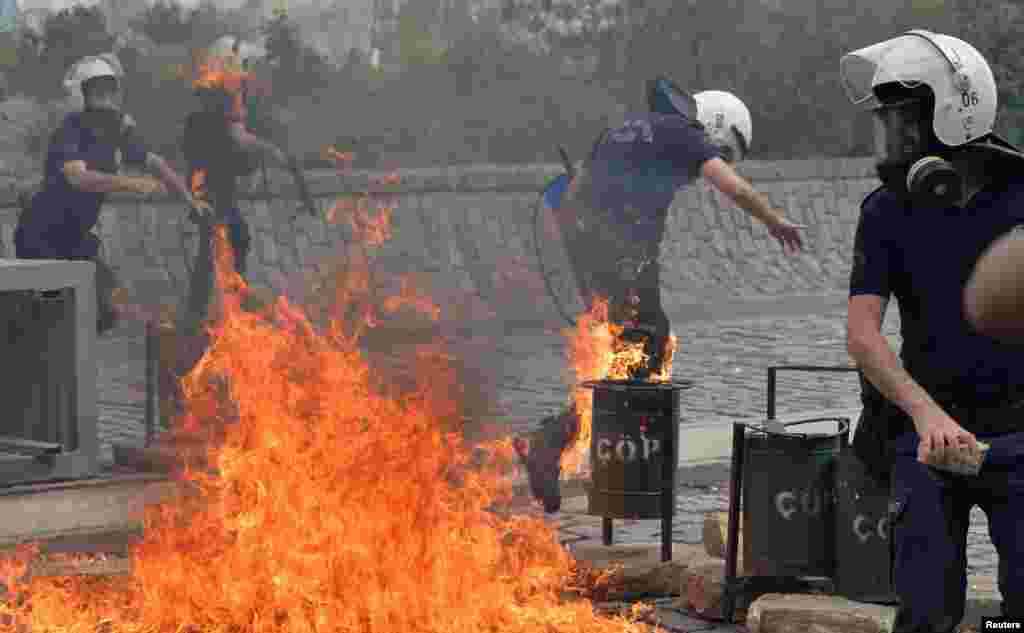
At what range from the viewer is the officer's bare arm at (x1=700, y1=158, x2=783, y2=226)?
7590 mm

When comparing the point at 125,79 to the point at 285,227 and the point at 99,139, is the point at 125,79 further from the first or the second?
the point at 99,139

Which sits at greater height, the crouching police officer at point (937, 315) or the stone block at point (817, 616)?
the crouching police officer at point (937, 315)

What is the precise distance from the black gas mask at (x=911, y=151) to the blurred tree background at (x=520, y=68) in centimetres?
1319

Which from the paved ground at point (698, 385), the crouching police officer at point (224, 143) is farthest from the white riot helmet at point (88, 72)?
the paved ground at point (698, 385)

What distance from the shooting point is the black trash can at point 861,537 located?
6.44m

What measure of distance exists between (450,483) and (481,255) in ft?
33.5

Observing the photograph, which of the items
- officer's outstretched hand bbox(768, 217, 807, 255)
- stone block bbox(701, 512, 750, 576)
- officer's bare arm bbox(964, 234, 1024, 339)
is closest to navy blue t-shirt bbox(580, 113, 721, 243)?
officer's outstretched hand bbox(768, 217, 807, 255)

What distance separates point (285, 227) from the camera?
17266mm

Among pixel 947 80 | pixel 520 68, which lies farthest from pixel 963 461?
pixel 520 68

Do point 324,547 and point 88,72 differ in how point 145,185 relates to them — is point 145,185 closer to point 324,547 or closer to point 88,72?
point 88,72

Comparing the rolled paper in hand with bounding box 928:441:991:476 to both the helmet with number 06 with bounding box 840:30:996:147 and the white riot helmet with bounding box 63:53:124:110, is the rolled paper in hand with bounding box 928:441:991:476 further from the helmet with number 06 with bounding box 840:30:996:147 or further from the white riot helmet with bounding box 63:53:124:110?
the white riot helmet with bounding box 63:53:124:110

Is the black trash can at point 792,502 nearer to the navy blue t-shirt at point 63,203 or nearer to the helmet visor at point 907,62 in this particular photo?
the helmet visor at point 907,62

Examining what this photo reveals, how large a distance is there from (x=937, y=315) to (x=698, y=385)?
8.26 meters

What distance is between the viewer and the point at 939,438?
4.57 meters
